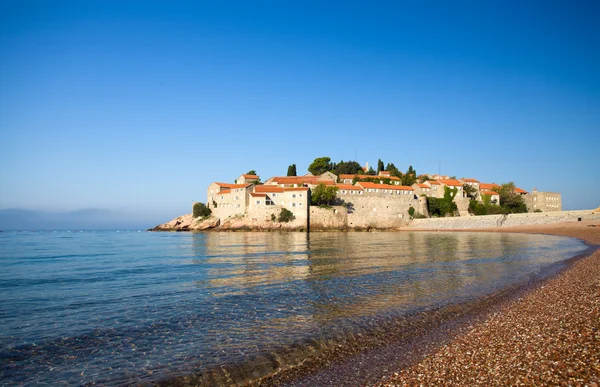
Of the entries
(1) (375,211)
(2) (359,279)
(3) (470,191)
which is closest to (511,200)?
(3) (470,191)

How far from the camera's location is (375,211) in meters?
70.2

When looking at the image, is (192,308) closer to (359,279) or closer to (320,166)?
(359,279)


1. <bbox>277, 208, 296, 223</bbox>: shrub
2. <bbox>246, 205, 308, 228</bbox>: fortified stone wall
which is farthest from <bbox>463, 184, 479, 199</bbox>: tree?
<bbox>277, 208, 296, 223</bbox>: shrub

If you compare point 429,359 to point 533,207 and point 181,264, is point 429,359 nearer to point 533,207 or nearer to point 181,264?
point 181,264

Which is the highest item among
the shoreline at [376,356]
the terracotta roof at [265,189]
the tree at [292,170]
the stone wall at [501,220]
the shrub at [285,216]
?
the tree at [292,170]

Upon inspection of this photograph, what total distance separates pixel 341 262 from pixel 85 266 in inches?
607

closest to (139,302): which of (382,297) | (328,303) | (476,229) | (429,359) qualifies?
(328,303)

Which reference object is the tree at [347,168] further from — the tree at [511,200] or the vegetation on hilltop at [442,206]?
the tree at [511,200]

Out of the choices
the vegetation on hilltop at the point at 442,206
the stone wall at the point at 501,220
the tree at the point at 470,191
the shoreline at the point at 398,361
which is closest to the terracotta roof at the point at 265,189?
the stone wall at the point at 501,220

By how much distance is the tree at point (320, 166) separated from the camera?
96.1m

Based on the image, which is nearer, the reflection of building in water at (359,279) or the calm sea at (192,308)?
the calm sea at (192,308)

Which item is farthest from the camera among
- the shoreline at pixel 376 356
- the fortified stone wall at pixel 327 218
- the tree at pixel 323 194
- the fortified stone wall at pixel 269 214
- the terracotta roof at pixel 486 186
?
the terracotta roof at pixel 486 186

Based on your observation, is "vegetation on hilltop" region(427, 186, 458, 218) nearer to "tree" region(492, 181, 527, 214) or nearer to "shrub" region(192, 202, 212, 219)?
"tree" region(492, 181, 527, 214)

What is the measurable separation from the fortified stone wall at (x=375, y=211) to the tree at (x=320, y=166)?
87.8ft
